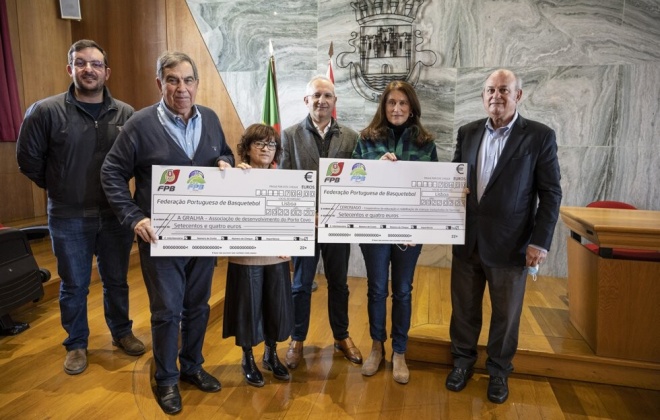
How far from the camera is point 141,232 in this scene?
195cm

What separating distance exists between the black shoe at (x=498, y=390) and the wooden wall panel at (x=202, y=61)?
3.46m

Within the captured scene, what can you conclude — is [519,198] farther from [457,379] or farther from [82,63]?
[82,63]

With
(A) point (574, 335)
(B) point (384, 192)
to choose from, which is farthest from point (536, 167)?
(A) point (574, 335)

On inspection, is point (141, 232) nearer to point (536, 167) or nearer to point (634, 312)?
point (536, 167)

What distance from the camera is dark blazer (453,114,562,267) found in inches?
82.3

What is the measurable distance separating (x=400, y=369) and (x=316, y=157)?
48.4 inches

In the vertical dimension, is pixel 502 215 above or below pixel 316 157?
below

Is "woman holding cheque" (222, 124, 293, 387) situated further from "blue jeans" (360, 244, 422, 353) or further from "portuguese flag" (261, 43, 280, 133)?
"portuguese flag" (261, 43, 280, 133)

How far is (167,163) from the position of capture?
6.57ft

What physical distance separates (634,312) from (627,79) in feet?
8.32

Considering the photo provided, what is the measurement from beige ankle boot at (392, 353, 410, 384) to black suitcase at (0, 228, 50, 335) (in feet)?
7.59

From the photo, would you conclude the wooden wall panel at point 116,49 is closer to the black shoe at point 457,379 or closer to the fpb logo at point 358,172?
the fpb logo at point 358,172

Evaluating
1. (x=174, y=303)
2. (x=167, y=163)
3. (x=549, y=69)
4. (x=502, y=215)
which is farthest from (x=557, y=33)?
(x=174, y=303)

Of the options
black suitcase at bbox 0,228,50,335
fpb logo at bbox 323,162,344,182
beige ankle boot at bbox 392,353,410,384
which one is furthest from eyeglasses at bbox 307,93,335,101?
black suitcase at bbox 0,228,50,335
